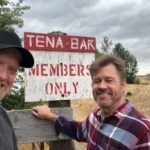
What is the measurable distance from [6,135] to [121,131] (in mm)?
1188

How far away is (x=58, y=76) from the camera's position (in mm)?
4852

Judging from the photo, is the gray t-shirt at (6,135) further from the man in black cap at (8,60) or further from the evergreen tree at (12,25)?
the evergreen tree at (12,25)

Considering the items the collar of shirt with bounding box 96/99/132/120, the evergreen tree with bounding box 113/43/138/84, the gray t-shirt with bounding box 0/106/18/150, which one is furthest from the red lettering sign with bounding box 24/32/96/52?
the evergreen tree with bounding box 113/43/138/84

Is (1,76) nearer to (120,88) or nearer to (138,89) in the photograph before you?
(120,88)

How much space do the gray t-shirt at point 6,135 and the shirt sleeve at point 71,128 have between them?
137 centimetres

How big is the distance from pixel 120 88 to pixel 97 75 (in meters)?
0.25

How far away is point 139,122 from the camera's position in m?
3.86

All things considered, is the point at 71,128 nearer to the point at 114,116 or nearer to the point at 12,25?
the point at 114,116

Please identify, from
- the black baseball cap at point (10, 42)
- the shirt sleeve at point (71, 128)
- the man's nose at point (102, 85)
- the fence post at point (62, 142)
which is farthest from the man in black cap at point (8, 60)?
the fence post at point (62, 142)

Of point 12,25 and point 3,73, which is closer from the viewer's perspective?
point 3,73

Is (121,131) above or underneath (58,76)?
underneath

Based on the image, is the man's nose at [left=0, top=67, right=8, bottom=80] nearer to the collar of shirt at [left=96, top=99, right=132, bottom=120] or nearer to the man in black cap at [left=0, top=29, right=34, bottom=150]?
the man in black cap at [left=0, top=29, right=34, bottom=150]

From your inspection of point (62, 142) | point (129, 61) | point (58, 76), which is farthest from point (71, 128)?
point (129, 61)

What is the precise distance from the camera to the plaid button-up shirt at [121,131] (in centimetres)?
381
